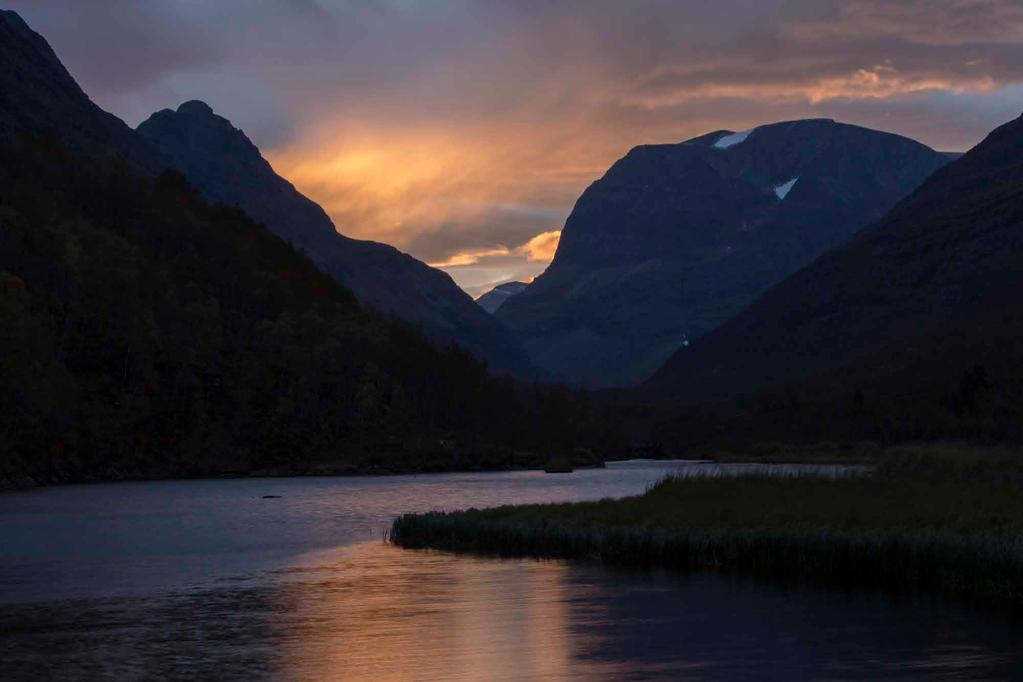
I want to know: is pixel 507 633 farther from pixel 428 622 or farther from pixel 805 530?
pixel 805 530

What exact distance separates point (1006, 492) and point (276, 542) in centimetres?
3779

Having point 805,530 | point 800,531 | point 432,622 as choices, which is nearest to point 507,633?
point 432,622

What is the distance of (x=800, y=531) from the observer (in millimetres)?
54656

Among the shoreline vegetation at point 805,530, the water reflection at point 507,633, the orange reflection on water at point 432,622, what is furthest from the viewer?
the shoreline vegetation at point 805,530

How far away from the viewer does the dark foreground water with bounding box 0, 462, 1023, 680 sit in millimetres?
36000

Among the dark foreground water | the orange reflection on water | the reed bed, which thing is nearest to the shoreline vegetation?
the reed bed

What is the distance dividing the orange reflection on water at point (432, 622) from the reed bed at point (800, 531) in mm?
3858

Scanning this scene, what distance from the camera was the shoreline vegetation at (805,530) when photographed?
48062 mm

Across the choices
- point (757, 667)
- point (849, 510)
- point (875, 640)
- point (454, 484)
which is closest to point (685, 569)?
point (849, 510)

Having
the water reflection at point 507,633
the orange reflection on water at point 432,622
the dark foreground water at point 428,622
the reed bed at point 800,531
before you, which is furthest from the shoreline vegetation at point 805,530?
the orange reflection on water at point 432,622

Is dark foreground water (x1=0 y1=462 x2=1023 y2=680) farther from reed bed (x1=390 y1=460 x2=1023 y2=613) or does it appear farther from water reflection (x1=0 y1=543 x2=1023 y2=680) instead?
reed bed (x1=390 y1=460 x2=1023 y2=613)

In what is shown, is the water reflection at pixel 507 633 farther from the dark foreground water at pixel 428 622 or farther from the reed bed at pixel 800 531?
the reed bed at pixel 800 531

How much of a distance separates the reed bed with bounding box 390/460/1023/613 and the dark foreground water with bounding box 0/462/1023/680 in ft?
7.44

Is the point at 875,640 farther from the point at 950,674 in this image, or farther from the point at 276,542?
the point at 276,542
